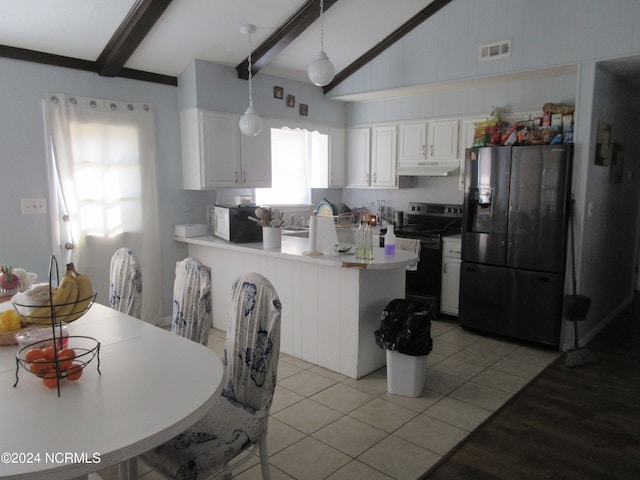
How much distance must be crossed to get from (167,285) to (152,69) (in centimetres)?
198

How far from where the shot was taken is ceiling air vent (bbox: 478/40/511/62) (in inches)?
156

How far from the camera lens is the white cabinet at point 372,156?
5.27m

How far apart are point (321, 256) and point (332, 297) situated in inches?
12.2

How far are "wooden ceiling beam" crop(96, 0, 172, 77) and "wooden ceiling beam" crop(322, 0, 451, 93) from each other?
2.26 meters

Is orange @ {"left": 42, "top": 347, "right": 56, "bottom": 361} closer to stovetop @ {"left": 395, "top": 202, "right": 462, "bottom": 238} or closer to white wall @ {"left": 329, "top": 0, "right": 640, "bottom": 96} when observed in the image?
stovetop @ {"left": 395, "top": 202, "right": 462, "bottom": 238}

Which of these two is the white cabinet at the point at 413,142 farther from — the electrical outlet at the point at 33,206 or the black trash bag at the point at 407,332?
the electrical outlet at the point at 33,206

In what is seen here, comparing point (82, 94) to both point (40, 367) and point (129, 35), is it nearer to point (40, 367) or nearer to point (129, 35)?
point (129, 35)

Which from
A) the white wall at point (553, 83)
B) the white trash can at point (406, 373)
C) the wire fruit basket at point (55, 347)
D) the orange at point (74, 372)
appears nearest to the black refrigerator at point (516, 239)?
the white wall at point (553, 83)

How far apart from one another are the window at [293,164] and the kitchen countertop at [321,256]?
1223 mm

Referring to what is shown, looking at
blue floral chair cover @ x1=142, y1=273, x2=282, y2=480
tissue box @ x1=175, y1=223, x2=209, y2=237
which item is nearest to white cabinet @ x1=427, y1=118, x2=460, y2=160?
tissue box @ x1=175, y1=223, x2=209, y2=237

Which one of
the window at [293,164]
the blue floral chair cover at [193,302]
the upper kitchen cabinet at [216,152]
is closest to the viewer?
the blue floral chair cover at [193,302]

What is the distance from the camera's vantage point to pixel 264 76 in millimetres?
4727

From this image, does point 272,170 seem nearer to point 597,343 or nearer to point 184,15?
point 184,15

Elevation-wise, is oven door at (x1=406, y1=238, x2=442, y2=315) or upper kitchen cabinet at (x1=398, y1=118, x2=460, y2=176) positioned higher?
upper kitchen cabinet at (x1=398, y1=118, x2=460, y2=176)
